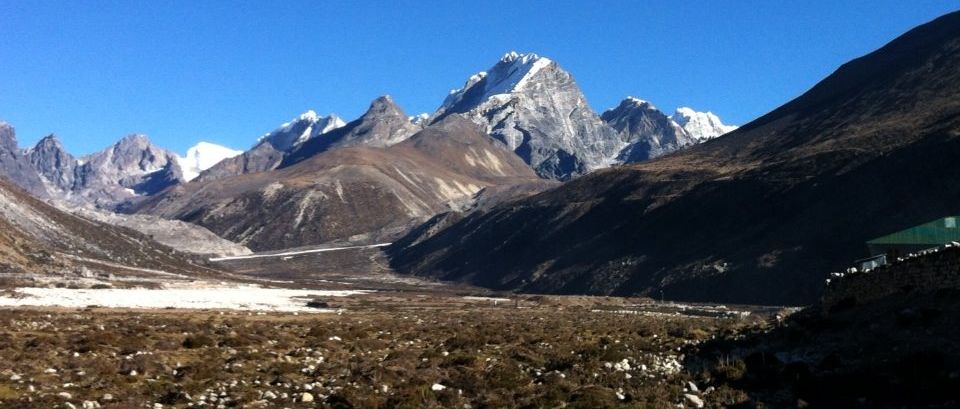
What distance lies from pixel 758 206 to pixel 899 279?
98392 mm

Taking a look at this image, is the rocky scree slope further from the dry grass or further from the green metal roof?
the green metal roof

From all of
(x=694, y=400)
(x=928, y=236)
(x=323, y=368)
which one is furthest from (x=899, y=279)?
(x=323, y=368)

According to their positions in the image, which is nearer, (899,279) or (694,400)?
(694,400)

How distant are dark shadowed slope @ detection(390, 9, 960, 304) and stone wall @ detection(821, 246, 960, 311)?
192 feet

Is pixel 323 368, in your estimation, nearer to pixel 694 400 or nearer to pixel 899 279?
pixel 694 400

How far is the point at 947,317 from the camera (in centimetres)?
2209

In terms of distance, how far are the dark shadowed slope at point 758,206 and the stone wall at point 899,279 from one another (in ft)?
192

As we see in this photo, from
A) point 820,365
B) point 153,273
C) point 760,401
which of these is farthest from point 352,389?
point 153,273

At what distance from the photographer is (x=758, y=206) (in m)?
121

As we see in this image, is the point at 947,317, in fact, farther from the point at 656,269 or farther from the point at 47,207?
the point at 47,207

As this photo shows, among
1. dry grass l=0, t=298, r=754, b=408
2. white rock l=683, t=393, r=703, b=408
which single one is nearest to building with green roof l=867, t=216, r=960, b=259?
dry grass l=0, t=298, r=754, b=408

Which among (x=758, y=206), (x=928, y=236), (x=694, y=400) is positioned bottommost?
(x=694, y=400)

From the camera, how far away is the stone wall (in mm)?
24203

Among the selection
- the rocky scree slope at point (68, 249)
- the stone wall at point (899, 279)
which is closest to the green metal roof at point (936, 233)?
the stone wall at point (899, 279)
